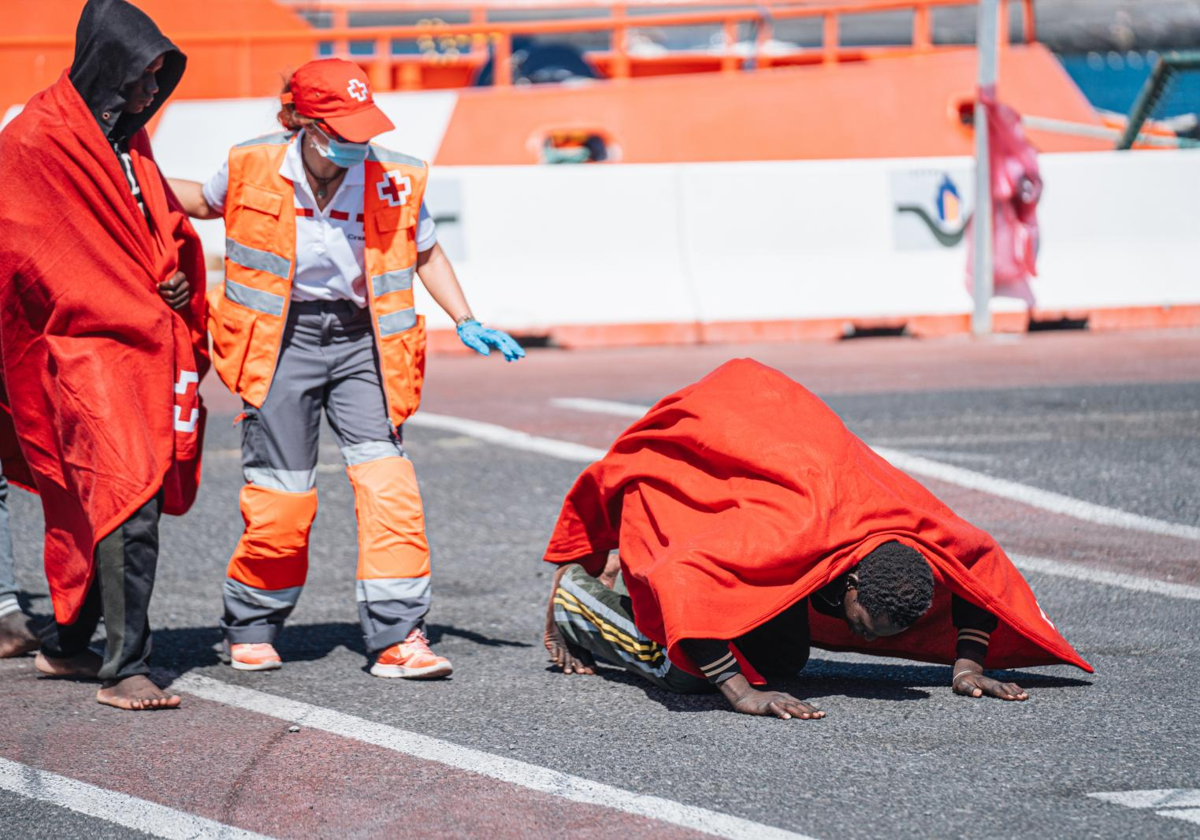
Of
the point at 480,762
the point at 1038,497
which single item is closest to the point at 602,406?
the point at 1038,497

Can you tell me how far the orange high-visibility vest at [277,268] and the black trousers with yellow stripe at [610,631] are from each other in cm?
79

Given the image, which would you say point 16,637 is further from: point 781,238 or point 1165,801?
point 781,238

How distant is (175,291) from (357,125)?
28.9 inches

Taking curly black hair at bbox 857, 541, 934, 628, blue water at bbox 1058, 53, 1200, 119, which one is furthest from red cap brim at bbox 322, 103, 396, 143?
blue water at bbox 1058, 53, 1200, 119

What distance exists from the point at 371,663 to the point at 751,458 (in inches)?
59.8

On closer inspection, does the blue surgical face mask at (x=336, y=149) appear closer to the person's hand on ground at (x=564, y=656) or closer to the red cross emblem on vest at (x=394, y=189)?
the red cross emblem on vest at (x=394, y=189)

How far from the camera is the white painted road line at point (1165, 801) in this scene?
379 cm

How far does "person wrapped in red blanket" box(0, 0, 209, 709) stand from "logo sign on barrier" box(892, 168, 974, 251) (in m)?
9.18

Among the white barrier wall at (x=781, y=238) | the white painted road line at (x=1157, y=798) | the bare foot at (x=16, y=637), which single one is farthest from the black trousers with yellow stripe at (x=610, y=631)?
the white barrier wall at (x=781, y=238)

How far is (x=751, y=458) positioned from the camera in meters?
4.62

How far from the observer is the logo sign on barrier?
43.8 ft

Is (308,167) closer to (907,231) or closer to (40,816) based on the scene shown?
(40,816)

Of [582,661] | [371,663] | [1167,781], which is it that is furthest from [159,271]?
[1167,781]

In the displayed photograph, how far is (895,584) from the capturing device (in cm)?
441
